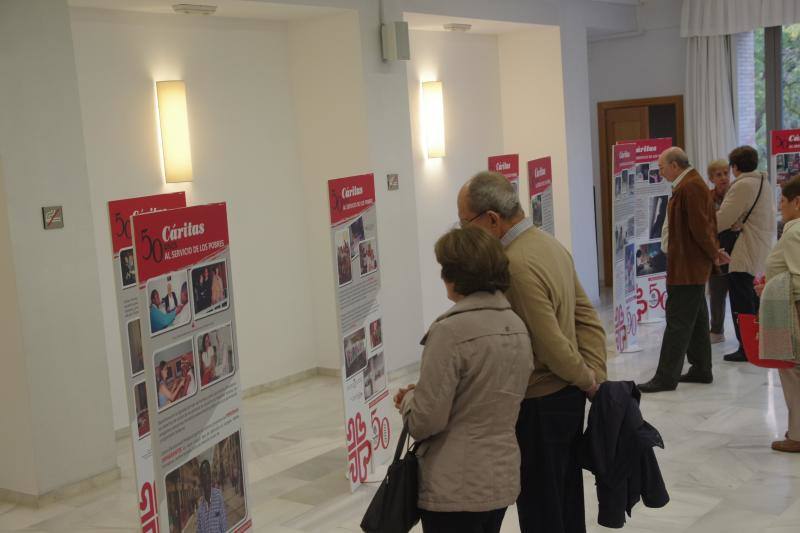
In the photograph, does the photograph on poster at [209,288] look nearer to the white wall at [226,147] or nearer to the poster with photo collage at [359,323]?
the poster with photo collage at [359,323]

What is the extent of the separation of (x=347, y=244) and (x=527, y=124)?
5130 mm

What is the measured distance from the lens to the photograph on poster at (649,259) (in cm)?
854

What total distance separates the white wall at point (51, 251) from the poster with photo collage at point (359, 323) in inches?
60.1

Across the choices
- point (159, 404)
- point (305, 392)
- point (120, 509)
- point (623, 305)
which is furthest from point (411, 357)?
Result: point (159, 404)

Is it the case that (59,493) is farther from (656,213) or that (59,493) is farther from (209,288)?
(656,213)

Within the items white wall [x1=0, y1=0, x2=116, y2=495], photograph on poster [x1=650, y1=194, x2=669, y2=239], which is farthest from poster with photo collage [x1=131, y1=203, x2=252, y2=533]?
photograph on poster [x1=650, y1=194, x2=669, y2=239]

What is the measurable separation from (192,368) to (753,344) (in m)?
3.45

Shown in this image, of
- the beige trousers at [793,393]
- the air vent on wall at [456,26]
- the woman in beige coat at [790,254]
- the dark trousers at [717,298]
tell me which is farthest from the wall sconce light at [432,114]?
the beige trousers at [793,393]

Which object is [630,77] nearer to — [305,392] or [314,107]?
[314,107]

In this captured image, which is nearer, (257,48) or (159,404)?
(159,404)

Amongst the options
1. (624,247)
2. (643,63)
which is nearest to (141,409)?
(624,247)

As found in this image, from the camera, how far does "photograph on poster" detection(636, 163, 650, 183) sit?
8164 mm

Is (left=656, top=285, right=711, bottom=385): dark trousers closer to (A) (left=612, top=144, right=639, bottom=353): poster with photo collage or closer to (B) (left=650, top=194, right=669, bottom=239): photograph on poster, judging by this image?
(A) (left=612, top=144, right=639, bottom=353): poster with photo collage

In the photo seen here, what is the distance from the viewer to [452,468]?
2.68m
